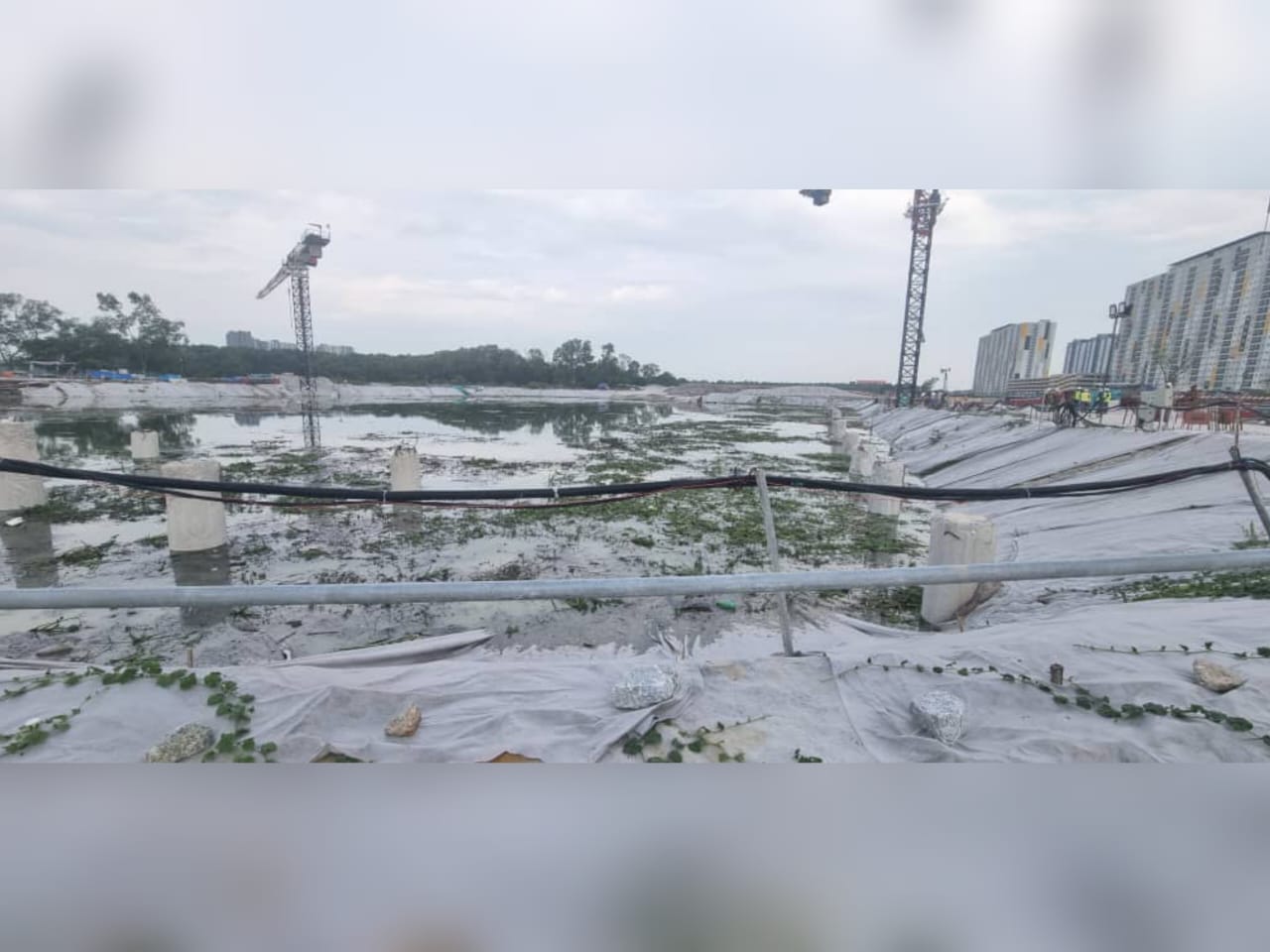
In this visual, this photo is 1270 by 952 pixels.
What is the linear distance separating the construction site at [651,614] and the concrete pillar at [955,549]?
0.10 feet

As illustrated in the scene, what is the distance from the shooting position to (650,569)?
6.85 m

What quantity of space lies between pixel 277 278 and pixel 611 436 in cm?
6434

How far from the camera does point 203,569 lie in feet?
21.5

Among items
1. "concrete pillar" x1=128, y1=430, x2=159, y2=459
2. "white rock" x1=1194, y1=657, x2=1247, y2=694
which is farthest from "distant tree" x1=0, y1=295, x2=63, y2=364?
"white rock" x1=1194, y1=657, x2=1247, y2=694

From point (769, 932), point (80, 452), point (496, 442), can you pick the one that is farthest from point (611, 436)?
point (769, 932)

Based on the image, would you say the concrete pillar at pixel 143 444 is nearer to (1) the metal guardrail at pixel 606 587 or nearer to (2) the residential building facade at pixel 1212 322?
(1) the metal guardrail at pixel 606 587

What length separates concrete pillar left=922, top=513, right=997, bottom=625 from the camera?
4.89m

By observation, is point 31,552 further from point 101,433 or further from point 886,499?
point 101,433

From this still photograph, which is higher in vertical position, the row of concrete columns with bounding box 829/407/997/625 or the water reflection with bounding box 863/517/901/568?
the row of concrete columns with bounding box 829/407/997/625

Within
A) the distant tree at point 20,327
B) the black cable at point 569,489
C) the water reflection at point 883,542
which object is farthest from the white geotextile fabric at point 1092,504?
the distant tree at point 20,327

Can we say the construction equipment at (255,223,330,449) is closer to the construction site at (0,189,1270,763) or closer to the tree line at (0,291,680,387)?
the tree line at (0,291,680,387)

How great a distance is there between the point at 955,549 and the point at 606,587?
4.75 metres

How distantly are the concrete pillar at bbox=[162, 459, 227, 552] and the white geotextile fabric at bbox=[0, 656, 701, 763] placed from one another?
4743 mm

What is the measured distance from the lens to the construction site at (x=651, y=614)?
204 centimetres
